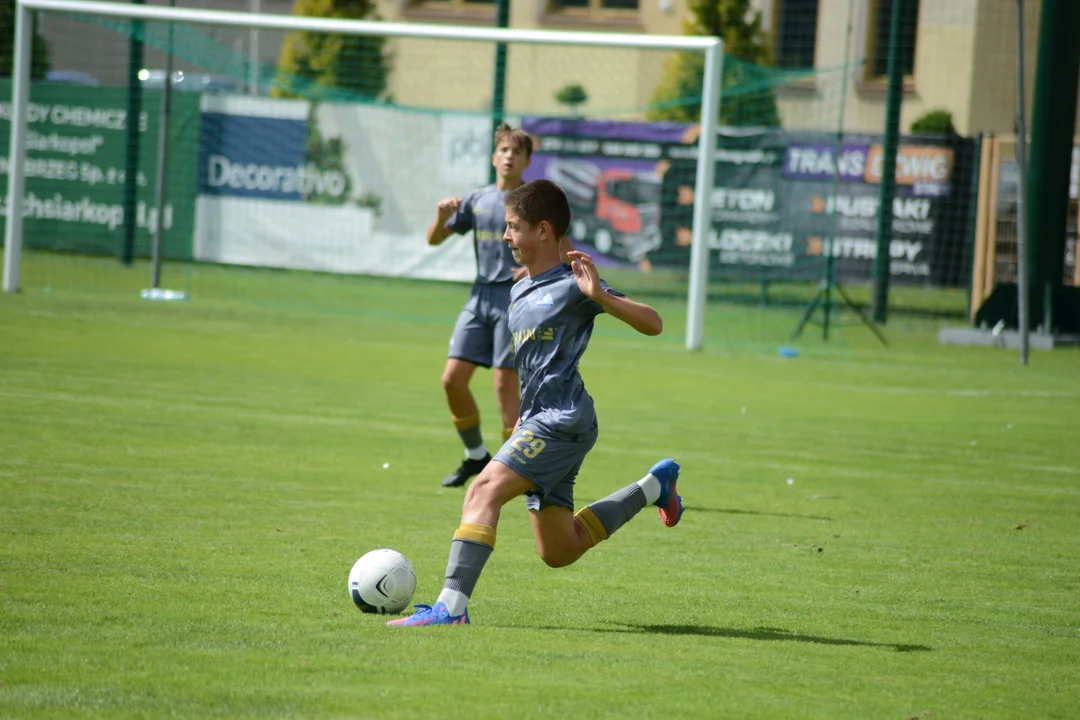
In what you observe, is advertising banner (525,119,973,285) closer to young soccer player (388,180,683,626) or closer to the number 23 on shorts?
young soccer player (388,180,683,626)

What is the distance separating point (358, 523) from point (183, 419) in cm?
369

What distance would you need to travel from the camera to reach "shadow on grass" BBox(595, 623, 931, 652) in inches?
217

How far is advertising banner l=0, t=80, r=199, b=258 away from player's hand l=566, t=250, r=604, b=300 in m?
18.8

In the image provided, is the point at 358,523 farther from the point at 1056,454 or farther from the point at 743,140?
the point at 743,140

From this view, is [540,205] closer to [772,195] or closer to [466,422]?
[466,422]

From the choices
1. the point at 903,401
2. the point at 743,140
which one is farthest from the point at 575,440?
the point at 743,140

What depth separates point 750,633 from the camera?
562cm

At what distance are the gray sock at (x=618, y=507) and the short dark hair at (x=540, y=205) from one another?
1.19m

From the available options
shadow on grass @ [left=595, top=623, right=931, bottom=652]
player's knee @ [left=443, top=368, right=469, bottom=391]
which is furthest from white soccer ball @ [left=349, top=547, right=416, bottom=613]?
player's knee @ [left=443, top=368, right=469, bottom=391]

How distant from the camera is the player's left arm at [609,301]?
18.2 feet

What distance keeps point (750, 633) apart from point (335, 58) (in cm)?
2573

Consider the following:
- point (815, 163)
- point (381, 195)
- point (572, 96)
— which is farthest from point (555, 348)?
point (572, 96)

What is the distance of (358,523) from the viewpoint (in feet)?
24.8

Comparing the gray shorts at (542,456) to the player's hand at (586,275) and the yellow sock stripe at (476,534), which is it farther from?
the player's hand at (586,275)
